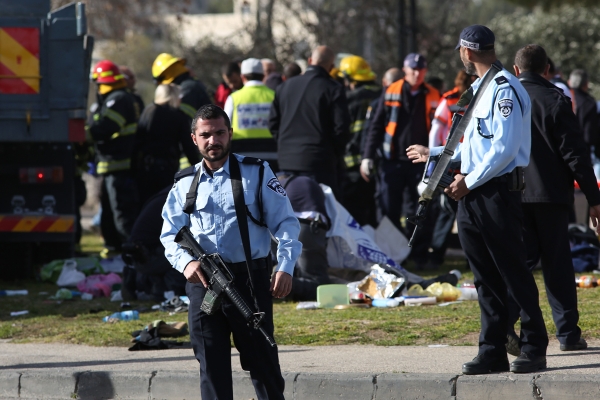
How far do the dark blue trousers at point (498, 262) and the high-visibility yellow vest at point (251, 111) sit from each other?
5.19 m

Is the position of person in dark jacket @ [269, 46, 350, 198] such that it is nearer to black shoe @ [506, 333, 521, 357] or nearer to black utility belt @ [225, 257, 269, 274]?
black shoe @ [506, 333, 521, 357]

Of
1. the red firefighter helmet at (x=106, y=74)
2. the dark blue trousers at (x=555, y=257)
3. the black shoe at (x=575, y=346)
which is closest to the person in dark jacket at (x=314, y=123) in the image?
the red firefighter helmet at (x=106, y=74)

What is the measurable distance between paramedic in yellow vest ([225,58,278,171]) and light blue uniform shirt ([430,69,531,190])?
5214 millimetres

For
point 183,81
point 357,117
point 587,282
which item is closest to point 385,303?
point 587,282

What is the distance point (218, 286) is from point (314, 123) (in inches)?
208

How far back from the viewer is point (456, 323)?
7.09 meters

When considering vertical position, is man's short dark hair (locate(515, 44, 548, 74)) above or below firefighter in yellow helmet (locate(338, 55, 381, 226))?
above

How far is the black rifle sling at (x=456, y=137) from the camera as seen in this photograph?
534 cm

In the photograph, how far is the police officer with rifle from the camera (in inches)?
184

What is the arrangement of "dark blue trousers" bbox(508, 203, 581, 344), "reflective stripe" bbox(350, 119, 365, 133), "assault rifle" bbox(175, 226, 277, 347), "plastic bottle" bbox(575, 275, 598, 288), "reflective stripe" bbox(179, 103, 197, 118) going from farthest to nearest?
"reflective stripe" bbox(350, 119, 365, 133) → "reflective stripe" bbox(179, 103, 197, 118) → "plastic bottle" bbox(575, 275, 598, 288) → "dark blue trousers" bbox(508, 203, 581, 344) → "assault rifle" bbox(175, 226, 277, 347)

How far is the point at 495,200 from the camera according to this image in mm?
5305

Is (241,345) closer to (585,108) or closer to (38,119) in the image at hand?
(38,119)

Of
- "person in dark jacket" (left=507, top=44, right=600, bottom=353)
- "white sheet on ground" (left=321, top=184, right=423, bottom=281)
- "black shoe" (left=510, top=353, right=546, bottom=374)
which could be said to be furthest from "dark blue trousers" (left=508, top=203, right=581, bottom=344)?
"white sheet on ground" (left=321, top=184, right=423, bottom=281)

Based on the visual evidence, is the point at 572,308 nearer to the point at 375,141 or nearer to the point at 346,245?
the point at 346,245
